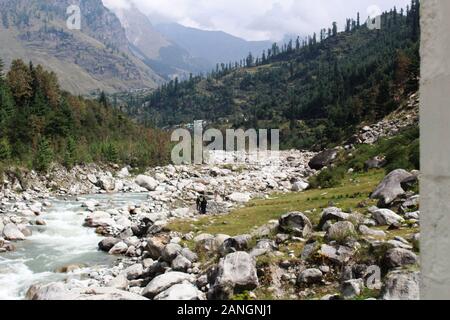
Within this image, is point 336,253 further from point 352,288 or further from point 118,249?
point 118,249

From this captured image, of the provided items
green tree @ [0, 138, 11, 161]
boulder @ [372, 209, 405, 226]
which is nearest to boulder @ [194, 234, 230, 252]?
boulder @ [372, 209, 405, 226]

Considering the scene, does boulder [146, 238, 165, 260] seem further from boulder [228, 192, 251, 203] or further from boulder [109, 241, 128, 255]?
boulder [228, 192, 251, 203]

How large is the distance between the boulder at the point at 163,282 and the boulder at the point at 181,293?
0.94m

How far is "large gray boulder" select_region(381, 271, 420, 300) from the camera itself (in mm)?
8547

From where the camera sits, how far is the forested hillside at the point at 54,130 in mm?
52944

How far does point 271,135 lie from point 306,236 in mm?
115263

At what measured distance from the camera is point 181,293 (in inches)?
499

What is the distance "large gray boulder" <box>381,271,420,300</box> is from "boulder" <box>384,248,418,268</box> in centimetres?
170

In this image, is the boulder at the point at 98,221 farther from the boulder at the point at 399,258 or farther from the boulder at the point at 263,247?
the boulder at the point at 399,258

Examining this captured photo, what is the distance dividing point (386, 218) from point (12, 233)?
67.1 feet

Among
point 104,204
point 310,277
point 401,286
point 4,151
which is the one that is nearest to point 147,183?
point 104,204

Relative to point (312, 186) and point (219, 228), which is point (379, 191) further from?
point (312, 186)

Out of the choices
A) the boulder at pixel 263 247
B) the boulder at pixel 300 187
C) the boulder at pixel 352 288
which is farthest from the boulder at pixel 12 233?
the boulder at pixel 300 187
